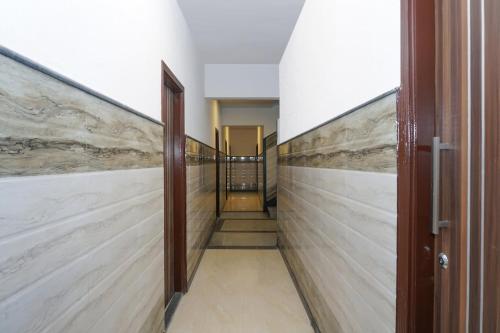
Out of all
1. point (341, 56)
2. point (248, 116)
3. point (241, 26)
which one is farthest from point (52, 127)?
point (248, 116)

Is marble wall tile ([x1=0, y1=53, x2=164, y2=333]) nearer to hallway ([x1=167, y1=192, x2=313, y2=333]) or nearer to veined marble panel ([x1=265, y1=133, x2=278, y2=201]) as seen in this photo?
hallway ([x1=167, y1=192, x2=313, y2=333])

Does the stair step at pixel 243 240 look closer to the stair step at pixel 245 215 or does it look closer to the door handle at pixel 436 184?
the stair step at pixel 245 215

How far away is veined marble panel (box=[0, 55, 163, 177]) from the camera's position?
69cm

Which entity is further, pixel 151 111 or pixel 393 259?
pixel 151 111

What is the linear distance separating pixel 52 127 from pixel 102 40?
0.50 metres

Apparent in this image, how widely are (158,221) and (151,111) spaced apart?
0.69m

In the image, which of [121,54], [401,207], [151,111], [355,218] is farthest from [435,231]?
[151,111]

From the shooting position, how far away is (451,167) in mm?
860

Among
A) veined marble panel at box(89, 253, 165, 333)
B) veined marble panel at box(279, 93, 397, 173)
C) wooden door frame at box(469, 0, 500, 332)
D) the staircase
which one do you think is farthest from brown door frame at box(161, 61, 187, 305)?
wooden door frame at box(469, 0, 500, 332)

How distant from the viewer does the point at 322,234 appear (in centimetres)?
185

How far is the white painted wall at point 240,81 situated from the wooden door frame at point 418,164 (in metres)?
3.61

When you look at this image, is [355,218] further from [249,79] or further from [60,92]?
[249,79]

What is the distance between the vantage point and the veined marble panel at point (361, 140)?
1036 millimetres

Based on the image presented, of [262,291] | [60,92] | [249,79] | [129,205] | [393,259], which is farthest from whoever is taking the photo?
[249,79]
